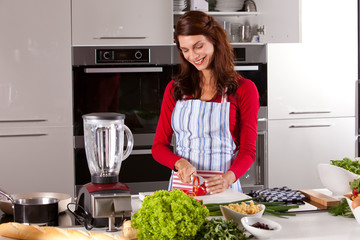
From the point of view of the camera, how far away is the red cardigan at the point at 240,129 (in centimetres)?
223

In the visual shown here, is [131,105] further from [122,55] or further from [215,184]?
[215,184]

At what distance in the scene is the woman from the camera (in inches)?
86.9

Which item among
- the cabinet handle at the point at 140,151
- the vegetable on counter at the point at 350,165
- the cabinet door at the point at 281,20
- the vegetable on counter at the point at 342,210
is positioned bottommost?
the vegetable on counter at the point at 342,210

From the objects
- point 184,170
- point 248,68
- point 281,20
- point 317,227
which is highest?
point 281,20

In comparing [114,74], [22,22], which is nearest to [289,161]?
[114,74]

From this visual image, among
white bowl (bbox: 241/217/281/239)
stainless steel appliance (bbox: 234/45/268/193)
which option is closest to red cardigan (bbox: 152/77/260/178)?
white bowl (bbox: 241/217/281/239)

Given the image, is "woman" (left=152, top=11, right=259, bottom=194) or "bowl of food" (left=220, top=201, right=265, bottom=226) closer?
"bowl of food" (left=220, top=201, right=265, bottom=226)

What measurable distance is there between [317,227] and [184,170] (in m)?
0.63

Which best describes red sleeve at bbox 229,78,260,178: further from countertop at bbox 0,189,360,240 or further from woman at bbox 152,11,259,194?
countertop at bbox 0,189,360,240

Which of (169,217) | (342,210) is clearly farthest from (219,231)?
(342,210)

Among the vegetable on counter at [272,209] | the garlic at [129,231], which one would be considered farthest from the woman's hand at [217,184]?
the garlic at [129,231]

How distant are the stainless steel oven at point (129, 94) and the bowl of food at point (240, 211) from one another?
198 cm

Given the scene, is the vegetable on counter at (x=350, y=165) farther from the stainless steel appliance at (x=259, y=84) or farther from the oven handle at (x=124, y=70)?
the oven handle at (x=124, y=70)

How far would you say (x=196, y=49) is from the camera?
86.7 inches
